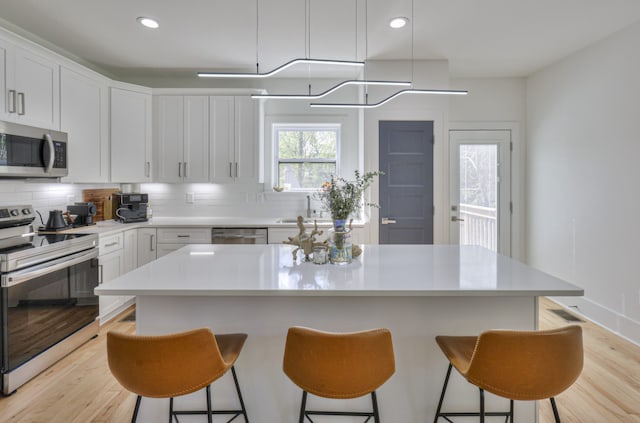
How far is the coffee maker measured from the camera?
13.2ft

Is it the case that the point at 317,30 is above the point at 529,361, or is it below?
above

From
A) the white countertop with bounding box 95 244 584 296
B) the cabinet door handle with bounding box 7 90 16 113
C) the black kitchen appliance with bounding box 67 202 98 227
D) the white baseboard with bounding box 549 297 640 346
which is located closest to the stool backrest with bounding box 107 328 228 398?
the white countertop with bounding box 95 244 584 296

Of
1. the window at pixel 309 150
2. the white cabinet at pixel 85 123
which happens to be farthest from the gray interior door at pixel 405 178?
the white cabinet at pixel 85 123

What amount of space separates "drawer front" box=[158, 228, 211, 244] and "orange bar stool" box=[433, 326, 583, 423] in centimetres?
325

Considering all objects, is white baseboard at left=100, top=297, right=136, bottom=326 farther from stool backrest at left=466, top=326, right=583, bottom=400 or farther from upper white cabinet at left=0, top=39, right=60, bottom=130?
stool backrest at left=466, top=326, right=583, bottom=400

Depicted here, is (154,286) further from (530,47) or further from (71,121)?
(530,47)

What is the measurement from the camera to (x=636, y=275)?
313 centimetres

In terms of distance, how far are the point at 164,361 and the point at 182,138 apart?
11.5 ft

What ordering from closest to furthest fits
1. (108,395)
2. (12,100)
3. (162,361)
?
(162,361) → (108,395) → (12,100)

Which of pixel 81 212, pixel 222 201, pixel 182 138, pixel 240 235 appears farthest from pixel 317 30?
pixel 81 212

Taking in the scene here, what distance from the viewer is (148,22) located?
3.16 m

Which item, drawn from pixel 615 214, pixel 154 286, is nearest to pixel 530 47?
pixel 615 214

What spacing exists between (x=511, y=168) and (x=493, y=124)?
2.06ft

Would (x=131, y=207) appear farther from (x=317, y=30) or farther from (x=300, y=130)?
(x=317, y=30)
